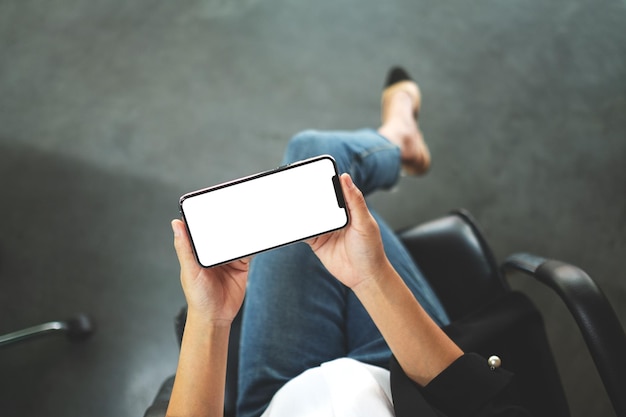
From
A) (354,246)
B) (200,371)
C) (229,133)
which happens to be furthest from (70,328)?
(354,246)

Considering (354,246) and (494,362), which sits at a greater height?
(354,246)

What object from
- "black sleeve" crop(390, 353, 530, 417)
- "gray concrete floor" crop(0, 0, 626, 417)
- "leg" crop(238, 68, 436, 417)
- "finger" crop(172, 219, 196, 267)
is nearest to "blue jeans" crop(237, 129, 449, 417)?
"leg" crop(238, 68, 436, 417)

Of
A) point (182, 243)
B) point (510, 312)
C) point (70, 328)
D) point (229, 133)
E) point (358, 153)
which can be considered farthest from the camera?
point (229, 133)

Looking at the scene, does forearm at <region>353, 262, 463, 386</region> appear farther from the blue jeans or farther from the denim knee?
the denim knee

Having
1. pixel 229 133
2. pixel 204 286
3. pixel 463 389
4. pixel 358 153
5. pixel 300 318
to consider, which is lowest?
pixel 463 389

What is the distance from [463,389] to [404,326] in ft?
0.38

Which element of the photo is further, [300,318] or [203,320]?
[300,318]

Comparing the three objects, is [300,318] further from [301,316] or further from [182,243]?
[182,243]

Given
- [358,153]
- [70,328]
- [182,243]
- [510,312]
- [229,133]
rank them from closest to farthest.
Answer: [182,243] < [510,312] < [358,153] < [70,328] < [229,133]

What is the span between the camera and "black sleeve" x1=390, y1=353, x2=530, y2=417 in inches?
25.7

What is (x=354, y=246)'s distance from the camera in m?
0.64

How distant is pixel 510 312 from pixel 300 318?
342 mm

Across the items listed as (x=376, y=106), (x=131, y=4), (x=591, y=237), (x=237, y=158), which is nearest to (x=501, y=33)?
(x=376, y=106)

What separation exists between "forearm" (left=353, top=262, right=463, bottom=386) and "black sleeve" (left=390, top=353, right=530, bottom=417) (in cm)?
1
